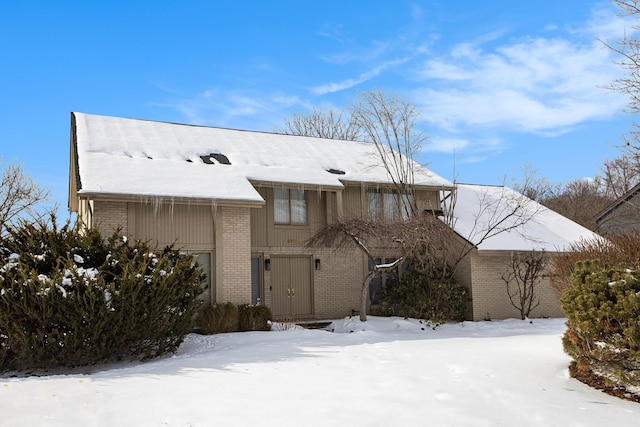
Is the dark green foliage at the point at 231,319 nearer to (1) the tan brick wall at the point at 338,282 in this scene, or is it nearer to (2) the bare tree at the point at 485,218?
(1) the tan brick wall at the point at 338,282

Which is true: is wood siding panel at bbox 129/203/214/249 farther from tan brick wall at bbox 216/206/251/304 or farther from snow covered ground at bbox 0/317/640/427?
snow covered ground at bbox 0/317/640/427

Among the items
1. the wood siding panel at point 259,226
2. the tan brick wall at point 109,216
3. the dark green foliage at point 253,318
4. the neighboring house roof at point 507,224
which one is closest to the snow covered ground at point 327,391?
the dark green foliage at point 253,318

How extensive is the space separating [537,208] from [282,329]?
486 inches

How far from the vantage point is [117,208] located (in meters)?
14.6

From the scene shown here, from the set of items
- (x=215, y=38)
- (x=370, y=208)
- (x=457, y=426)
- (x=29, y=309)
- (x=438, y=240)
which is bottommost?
(x=457, y=426)

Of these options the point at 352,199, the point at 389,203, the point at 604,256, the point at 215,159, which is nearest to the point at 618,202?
the point at 389,203

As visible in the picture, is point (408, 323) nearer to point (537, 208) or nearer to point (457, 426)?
point (537, 208)

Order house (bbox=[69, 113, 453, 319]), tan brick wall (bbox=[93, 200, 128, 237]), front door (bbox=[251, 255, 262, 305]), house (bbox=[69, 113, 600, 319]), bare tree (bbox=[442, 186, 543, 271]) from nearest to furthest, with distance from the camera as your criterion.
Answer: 1. tan brick wall (bbox=[93, 200, 128, 237])
2. house (bbox=[69, 113, 453, 319])
3. house (bbox=[69, 113, 600, 319])
4. front door (bbox=[251, 255, 262, 305])
5. bare tree (bbox=[442, 186, 543, 271])

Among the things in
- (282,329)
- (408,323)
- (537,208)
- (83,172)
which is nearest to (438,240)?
(408,323)

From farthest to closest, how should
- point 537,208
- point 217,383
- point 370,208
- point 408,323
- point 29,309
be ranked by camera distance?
1. point 537,208
2. point 370,208
3. point 408,323
4. point 29,309
5. point 217,383

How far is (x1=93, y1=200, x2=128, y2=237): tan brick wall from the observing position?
14.4m

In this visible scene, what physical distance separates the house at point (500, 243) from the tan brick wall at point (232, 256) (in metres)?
7.10

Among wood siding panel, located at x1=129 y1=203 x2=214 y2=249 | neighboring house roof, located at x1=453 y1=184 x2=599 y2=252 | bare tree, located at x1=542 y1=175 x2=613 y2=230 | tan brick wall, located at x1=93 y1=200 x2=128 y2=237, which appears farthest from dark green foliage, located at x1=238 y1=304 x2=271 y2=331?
bare tree, located at x1=542 y1=175 x2=613 y2=230

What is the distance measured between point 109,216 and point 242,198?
10.8 ft
